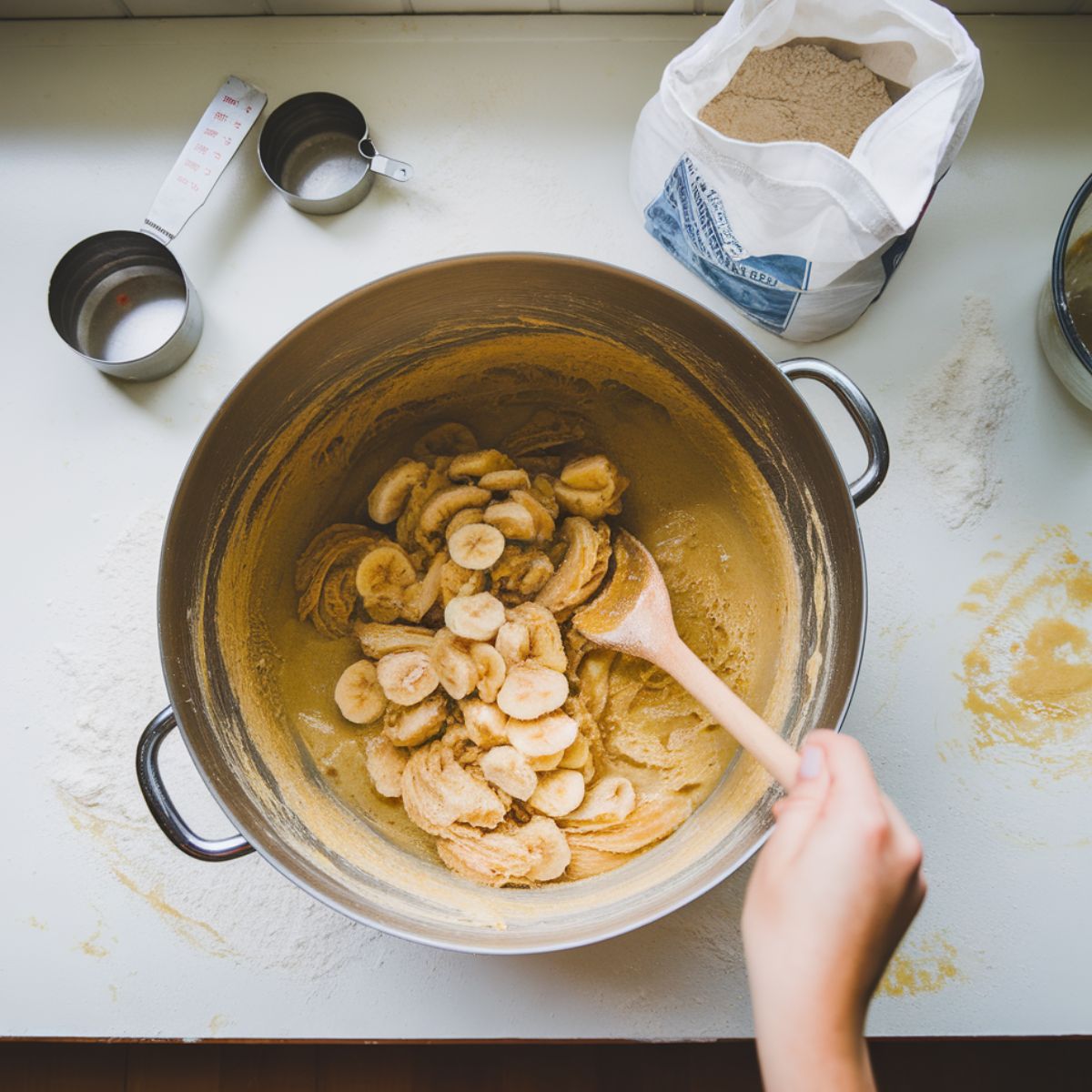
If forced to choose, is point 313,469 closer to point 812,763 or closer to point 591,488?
point 591,488

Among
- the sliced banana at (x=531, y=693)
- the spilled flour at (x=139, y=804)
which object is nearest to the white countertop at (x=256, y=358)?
the spilled flour at (x=139, y=804)

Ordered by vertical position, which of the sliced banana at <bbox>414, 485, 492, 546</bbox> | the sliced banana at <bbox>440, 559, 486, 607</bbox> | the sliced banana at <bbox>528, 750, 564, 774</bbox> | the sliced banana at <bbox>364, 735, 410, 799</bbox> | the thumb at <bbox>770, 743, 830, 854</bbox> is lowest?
the sliced banana at <bbox>528, 750, 564, 774</bbox>

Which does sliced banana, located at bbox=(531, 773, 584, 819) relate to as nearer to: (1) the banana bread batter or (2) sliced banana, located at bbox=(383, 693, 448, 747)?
(1) the banana bread batter

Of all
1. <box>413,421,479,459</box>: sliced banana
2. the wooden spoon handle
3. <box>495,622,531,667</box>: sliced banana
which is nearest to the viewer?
the wooden spoon handle

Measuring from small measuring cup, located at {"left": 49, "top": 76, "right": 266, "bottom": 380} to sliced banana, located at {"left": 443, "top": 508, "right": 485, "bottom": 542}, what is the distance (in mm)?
521

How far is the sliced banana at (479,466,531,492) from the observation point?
1.40 metres

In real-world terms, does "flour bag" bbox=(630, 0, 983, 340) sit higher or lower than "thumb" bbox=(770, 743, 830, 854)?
higher

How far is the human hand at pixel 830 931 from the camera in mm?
775

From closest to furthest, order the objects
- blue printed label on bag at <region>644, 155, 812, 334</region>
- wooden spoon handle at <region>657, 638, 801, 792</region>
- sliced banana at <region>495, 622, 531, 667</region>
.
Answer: wooden spoon handle at <region>657, 638, 801, 792</region> → blue printed label on bag at <region>644, 155, 812, 334</region> → sliced banana at <region>495, 622, 531, 667</region>

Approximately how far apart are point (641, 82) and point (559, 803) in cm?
120

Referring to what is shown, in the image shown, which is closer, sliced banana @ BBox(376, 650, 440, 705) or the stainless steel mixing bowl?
the stainless steel mixing bowl

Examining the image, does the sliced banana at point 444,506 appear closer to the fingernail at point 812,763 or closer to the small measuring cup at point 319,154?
the small measuring cup at point 319,154

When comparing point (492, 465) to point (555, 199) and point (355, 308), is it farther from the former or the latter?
point (555, 199)

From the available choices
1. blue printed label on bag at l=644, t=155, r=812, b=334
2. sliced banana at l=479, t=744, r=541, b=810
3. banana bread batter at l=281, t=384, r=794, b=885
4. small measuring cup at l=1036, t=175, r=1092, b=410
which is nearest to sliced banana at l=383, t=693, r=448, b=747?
banana bread batter at l=281, t=384, r=794, b=885
